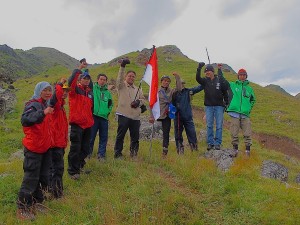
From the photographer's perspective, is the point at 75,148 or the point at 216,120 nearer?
the point at 75,148

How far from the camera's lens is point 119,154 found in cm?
976

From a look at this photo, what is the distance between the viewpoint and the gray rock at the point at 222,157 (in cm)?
919

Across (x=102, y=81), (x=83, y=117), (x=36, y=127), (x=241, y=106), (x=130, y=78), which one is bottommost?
(x=36, y=127)

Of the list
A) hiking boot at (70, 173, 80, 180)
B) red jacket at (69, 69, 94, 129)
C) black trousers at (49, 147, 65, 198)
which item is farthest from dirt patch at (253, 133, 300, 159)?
black trousers at (49, 147, 65, 198)

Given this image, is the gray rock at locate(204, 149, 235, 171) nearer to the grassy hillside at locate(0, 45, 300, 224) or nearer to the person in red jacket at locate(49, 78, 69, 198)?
the grassy hillside at locate(0, 45, 300, 224)

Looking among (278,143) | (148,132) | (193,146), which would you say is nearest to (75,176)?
(193,146)

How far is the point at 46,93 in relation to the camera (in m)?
6.30

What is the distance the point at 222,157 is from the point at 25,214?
5944 millimetres

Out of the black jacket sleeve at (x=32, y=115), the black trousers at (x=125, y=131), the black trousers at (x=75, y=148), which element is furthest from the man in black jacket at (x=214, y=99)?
the black jacket sleeve at (x=32, y=115)

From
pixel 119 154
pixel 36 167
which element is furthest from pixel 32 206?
pixel 119 154

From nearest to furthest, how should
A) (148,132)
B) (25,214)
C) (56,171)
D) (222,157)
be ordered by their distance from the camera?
(25,214)
(56,171)
(222,157)
(148,132)

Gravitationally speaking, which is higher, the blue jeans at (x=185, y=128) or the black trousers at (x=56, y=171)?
the blue jeans at (x=185, y=128)

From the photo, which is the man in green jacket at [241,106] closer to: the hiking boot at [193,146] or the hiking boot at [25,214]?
the hiking boot at [193,146]

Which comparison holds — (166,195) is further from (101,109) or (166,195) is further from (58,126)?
(101,109)
